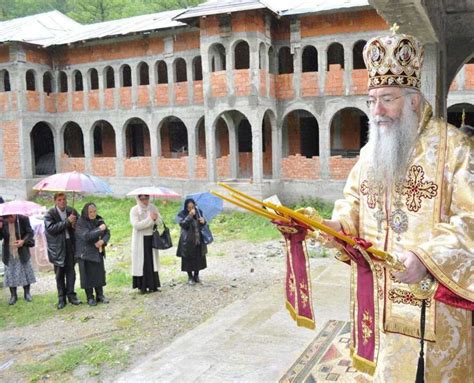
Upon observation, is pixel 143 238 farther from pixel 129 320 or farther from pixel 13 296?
Answer: pixel 13 296

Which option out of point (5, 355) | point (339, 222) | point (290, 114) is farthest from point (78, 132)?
point (339, 222)

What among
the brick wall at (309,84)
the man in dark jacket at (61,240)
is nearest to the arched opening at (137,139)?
the brick wall at (309,84)

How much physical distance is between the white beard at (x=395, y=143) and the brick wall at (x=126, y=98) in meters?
20.5

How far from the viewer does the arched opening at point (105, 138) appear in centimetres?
2645

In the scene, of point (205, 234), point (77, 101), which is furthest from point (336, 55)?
point (205, 234)

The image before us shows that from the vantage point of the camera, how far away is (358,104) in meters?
18.5

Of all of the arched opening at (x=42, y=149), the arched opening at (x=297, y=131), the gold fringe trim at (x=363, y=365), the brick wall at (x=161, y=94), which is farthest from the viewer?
the arched opening at (x=42, y=149)

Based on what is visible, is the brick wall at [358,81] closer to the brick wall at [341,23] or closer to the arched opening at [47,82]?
the brick wall at [341,23]

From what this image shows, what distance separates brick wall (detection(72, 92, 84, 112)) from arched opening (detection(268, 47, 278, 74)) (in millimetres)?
8972

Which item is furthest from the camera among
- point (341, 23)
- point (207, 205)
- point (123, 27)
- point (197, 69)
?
point (123, 27)

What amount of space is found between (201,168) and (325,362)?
53.0ft

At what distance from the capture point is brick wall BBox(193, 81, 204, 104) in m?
21.2

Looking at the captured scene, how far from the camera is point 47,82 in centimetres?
2589

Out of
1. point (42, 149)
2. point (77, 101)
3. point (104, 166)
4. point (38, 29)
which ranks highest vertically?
point (38, 29)
